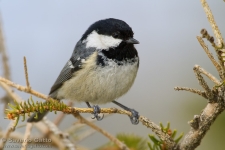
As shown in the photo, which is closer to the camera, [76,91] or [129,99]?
[76,91]

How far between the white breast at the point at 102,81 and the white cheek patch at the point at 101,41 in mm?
66

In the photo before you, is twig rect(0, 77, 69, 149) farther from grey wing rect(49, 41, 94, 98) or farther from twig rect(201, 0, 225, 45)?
twig rect(201, 0, 225, 45)

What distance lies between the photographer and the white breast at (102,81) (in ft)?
5.05

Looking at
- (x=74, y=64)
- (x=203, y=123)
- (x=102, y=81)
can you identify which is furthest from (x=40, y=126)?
(x=203, y=123)

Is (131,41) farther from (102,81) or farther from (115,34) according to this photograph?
(102,81)

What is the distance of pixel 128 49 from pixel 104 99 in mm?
283

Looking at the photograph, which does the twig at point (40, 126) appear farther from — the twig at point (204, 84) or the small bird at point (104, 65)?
the twig at point (204, 84)

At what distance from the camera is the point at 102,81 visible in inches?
60.6

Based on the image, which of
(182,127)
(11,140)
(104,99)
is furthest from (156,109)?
(11,140)

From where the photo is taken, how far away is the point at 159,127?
828 mm

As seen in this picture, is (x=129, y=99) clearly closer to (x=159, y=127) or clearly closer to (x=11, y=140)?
(x=11, y=140)

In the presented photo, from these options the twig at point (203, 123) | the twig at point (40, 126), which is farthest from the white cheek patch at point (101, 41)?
the twig at point (203, 123)

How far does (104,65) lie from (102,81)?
0.26ft

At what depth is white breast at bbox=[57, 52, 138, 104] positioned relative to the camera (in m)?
1.54
